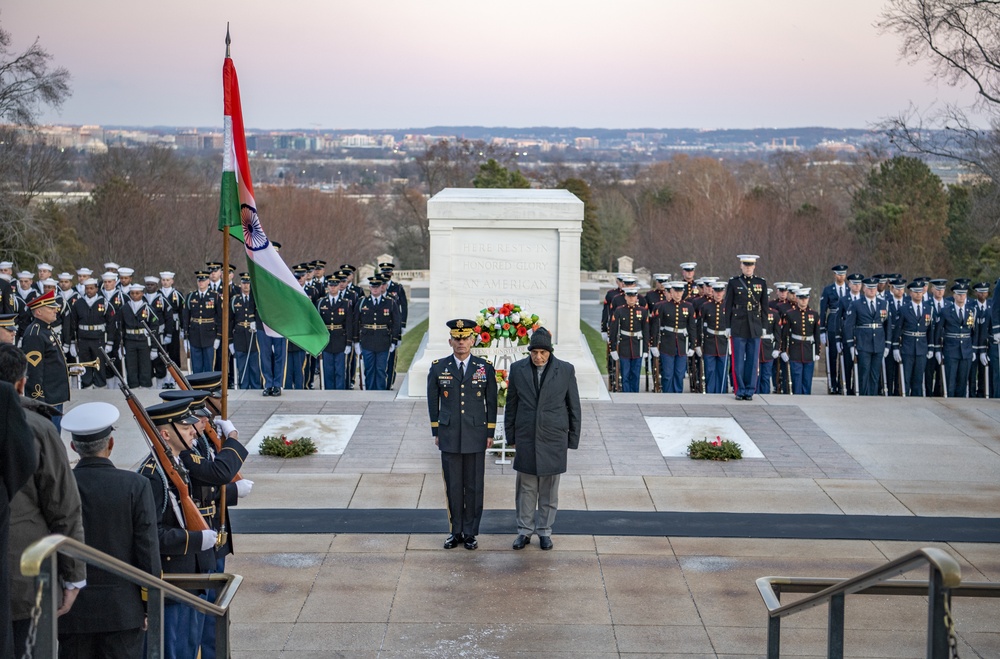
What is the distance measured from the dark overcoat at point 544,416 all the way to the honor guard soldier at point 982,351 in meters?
9.42

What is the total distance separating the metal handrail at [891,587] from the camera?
147 inches

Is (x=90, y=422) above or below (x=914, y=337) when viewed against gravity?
above

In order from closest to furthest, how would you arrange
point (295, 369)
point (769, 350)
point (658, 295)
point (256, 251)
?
point (256, 251) < point (295, 369) < point (769, 350) < point (658, 295)

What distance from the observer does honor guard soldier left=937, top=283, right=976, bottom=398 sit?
15.8 meters

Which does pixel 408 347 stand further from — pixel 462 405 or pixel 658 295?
pixel 462 405

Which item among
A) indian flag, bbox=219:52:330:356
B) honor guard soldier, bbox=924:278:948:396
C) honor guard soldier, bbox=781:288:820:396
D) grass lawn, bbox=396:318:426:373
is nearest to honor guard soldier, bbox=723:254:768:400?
honor guard soldier, bbox=781:288:820:396

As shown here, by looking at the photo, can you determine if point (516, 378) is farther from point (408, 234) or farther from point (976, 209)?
point (408, 234)

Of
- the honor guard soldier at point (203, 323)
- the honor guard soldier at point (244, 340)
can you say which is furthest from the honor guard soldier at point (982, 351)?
the honor guard soldier at point (203, 323)

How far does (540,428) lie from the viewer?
8500 mm

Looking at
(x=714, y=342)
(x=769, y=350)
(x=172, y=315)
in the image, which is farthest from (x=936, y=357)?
(x=172, y=315)

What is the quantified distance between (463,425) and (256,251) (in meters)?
2.11

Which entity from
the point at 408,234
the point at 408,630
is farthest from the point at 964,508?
the point at 408,234

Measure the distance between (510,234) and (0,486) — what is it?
34.3 ft

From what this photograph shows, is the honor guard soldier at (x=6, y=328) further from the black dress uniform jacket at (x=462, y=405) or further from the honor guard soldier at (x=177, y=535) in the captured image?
the honor guard soldier at (x=177, y=535)
